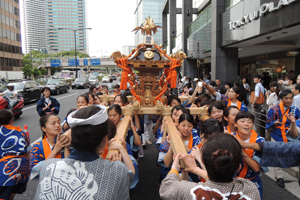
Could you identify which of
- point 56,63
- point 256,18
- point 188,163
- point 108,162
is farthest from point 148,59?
point 56,63

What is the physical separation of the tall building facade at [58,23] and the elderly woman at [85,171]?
12651 cm

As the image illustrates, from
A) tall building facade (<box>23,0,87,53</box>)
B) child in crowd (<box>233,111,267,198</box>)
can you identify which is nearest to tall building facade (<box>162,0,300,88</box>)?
child in crowd (<box>233,111,267,198</box>)

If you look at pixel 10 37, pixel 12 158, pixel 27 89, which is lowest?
pixel 12 158

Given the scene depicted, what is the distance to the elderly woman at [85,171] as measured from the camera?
1299 millimetres

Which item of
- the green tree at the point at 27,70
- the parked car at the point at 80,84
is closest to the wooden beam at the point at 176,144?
the parked car at the point at 80,84

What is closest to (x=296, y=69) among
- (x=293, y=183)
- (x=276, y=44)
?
(x=276, y=44)

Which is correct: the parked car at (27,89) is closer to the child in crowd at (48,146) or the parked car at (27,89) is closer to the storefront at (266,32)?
the child in crowd at (48,146)

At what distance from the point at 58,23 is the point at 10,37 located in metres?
89.2

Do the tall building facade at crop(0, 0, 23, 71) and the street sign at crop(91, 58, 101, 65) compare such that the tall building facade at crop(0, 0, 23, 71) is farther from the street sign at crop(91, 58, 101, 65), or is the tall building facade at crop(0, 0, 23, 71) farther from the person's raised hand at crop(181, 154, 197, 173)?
the person's raised hand at crop(181, 154, 197, 173)

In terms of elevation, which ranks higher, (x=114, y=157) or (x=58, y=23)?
(x=58, y=23)

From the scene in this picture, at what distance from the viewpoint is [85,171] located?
4.33 feet

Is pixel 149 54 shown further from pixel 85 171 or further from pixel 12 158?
pixel 85 171

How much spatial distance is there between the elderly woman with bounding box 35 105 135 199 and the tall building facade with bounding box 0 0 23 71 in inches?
1728

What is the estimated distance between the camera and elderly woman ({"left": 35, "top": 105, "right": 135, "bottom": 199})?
4.26 ft
